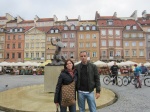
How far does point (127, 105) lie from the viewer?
7297 mm

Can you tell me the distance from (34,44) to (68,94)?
50.7 meters

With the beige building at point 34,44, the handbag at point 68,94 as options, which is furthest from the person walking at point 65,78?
the beige building at point 34,44

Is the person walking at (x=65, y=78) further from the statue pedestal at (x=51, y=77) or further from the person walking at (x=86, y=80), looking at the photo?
the statue pedestal at (x=51, y=77)

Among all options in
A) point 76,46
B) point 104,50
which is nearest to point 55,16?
point 76,46

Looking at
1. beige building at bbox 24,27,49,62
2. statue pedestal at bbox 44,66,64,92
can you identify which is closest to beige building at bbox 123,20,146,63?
beige building at bbox 24,27,49,62

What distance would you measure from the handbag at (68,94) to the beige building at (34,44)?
48647 millimetres

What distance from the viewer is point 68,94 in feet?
12.9

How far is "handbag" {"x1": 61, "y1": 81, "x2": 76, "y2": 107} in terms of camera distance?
12.9ft

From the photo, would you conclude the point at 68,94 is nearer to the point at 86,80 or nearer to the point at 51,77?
the point at 86,80

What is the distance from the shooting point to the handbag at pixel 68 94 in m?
3.94

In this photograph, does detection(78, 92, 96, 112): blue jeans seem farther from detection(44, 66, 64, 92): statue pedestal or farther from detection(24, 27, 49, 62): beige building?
detection(24, 27, 49, 62): beige building

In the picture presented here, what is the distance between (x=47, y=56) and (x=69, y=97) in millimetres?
48404

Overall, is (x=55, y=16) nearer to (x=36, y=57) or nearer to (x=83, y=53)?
(x=36, y=57)

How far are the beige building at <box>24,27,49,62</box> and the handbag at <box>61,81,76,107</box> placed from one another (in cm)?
4865
